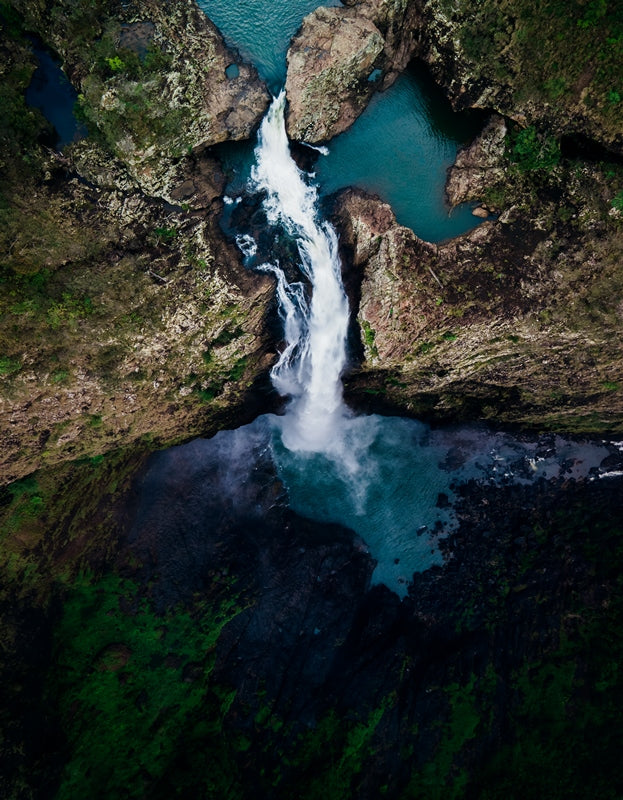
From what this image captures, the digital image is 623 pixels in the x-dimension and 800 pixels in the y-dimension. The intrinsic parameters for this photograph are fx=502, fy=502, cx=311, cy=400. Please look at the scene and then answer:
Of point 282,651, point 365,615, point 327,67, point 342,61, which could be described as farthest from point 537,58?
point 282,651

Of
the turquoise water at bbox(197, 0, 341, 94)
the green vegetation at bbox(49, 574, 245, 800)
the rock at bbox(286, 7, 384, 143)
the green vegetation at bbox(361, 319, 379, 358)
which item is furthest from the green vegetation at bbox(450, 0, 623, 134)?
the green vegetation at bbox(49, 574, 245, 800)

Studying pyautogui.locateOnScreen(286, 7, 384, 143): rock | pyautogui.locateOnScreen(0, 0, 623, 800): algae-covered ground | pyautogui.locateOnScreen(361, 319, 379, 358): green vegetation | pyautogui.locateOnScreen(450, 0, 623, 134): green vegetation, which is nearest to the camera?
pyautogui.locateOnScreen(450, 0, 623, 134): green vegetation

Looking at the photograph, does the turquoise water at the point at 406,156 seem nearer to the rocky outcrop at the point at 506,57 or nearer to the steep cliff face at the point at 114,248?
the rocky outcrop at the point at 506,57

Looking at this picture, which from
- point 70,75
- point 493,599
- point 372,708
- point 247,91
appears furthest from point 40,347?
point 493,599

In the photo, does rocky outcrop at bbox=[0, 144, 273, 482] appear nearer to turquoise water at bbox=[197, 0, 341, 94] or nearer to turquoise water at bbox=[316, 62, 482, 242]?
turquoise water at bbox=[197, 0, 341, 94]

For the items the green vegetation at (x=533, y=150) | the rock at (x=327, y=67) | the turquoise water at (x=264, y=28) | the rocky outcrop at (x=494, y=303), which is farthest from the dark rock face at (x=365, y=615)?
→ the turquoise water at (x=264, y=28)

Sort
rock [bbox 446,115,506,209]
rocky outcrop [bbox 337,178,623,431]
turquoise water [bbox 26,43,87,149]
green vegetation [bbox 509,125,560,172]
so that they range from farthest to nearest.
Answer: rock [bbox 446,115,506,209] < rocky outcrop [bbox 337,178,623,431] < green vegetation [bbox 509,125,560,172] < turquoise water [bbox 26,43,87,149]
